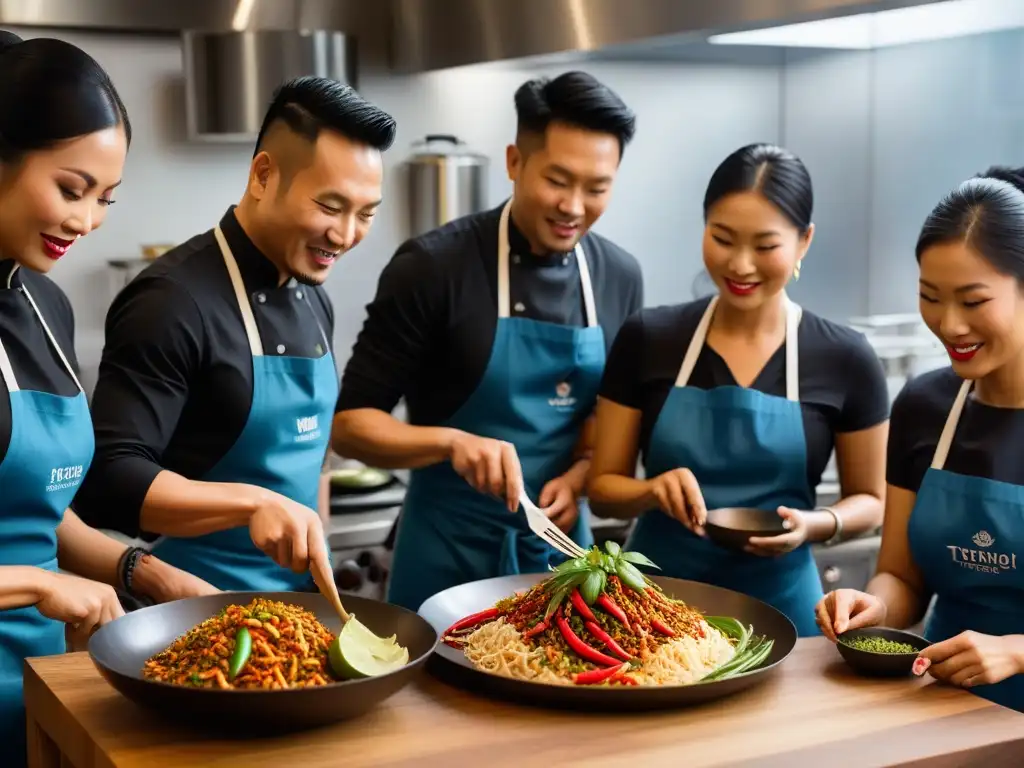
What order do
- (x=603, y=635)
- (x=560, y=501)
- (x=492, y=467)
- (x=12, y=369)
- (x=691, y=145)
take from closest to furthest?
1. (x=603, y=635)
2. (x=12, y=369)
3. (x=492, y=467)
4. (x=560, y=501)
5. (x=691, y=145)

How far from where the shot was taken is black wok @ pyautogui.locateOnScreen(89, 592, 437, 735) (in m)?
1.56

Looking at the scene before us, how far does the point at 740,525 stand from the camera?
7.82 ft

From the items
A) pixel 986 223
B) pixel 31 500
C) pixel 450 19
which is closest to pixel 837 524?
pixel 986 223

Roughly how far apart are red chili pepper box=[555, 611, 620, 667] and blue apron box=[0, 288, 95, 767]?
83 cm

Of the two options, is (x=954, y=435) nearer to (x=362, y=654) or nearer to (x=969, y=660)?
(x=969, y=660)

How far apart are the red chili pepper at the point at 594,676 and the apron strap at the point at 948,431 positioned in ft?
2.52

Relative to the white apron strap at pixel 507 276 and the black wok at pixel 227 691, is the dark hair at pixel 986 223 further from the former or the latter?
the black wok at pixel 227 691

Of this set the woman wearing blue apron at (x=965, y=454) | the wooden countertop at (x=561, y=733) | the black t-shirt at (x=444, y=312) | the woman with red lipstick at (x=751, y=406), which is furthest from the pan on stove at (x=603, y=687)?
the black t-shirt at (x=444, y=312)

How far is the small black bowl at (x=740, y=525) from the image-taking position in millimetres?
2279

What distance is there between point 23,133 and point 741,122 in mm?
3200

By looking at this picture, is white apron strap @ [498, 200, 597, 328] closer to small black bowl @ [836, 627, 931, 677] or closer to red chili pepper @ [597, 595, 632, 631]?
red chili pepper @ [597, 595, 632, 631]

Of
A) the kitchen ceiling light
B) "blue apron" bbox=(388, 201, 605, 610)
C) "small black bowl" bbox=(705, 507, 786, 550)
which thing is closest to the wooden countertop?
"small black bowl" bbox=(705, 507, 786, 550)

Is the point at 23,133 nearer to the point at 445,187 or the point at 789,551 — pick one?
the point at 789,551

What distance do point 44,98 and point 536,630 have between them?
41.2 inches
